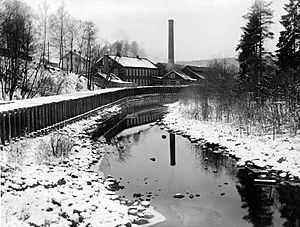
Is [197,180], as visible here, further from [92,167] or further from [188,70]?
[188,70]

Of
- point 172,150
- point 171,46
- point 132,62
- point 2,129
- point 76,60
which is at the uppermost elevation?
point 171,46

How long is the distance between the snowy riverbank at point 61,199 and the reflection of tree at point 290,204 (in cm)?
402

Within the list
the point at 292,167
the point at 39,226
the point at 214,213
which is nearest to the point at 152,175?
the point at 214,213

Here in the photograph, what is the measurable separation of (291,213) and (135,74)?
310ft

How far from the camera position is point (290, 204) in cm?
1285

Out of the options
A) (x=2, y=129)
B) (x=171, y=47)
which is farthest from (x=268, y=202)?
(x=171, y=47)

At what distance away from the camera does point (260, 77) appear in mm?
35219

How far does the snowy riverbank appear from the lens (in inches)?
391

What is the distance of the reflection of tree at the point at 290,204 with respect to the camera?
11.4 meters

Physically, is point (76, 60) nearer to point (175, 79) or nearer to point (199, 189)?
point (175, 79)

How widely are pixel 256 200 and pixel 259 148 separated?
735 centimetres

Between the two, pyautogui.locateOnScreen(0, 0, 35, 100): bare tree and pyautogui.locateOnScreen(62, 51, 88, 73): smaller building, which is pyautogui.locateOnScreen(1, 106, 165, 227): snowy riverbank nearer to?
pyautogui.locateOnScreen(0, 0, 35, 100): bare tree

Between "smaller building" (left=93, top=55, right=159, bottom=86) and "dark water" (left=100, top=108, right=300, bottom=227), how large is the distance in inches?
2872

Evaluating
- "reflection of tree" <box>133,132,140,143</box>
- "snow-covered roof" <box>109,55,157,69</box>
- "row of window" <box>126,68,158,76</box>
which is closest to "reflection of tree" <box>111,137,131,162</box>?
"reflection of tree" <box>133,132,140,143</box>
